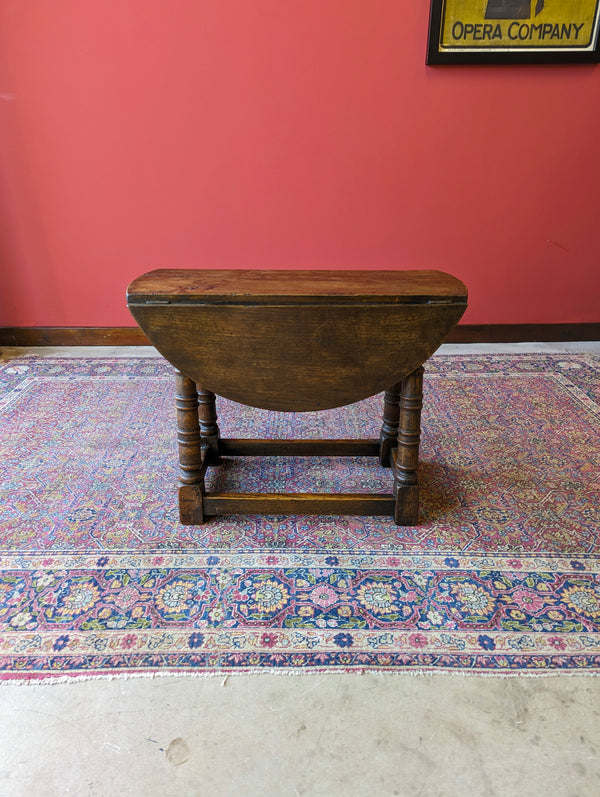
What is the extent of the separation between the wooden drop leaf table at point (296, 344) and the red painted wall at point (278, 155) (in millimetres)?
1500

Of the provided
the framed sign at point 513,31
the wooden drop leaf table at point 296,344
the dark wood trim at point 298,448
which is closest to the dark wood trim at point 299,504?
the wooden drop leaf table at point 296,344

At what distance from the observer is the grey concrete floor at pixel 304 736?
1.06m

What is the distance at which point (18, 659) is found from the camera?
4.36ft

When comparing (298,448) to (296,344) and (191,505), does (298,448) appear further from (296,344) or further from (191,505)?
(296,344)

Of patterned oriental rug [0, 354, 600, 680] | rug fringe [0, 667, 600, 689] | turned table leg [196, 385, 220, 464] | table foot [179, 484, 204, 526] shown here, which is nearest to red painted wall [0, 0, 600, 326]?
patterned oriental rug [0, 354, 600, 680]

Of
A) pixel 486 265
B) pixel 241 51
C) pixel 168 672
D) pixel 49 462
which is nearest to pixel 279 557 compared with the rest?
pixel 168 672

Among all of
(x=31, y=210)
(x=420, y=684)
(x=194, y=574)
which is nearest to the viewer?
(x=420, y=684)

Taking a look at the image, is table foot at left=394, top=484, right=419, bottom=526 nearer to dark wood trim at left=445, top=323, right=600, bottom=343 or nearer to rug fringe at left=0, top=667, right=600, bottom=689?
rug fringe at left=0, top=667, right=600, bottom=689

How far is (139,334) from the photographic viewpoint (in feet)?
11.1

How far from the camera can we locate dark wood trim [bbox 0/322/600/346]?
3.38 metres

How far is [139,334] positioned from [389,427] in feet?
6.21

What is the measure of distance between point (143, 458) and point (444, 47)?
2.56 metres

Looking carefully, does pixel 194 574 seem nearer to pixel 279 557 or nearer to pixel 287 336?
pixel 279 557

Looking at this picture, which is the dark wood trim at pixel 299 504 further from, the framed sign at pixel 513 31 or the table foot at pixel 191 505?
the framed sign at pixel 513 31
